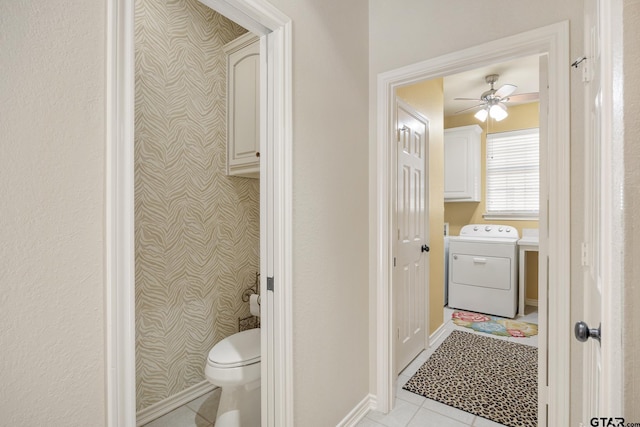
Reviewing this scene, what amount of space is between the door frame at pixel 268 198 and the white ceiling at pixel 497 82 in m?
2.57

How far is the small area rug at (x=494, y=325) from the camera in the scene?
3242 millimetres

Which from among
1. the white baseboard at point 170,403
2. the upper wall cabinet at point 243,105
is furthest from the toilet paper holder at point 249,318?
the upper wall cabinet at point 243,105

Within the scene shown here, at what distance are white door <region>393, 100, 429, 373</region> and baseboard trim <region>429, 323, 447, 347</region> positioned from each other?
0.22m

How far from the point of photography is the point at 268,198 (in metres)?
1.42

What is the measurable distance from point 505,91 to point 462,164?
1.37 metres

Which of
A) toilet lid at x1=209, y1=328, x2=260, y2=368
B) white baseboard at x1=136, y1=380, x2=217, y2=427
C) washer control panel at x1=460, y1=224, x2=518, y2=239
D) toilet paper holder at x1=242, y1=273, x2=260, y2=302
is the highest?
washer control panel at x1=460, y1=224, x2=518, y2=239

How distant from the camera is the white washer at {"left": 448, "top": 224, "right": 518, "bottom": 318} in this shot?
3.68 meters

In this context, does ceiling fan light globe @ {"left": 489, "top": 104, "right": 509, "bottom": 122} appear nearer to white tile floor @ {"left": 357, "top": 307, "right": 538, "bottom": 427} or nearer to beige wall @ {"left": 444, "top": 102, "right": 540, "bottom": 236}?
beige wall @ {"left": 444, "top": 102, "right": 540, "bottom": 236}
